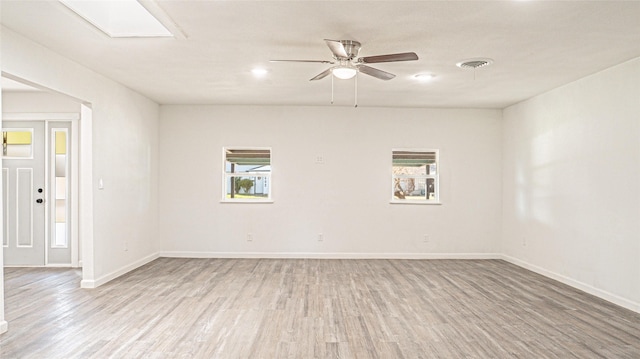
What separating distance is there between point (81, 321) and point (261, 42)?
2929 millimetres

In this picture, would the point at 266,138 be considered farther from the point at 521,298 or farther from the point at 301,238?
the point at 521,298

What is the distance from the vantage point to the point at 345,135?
7.03 metres

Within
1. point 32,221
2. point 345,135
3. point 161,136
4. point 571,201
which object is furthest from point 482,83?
point 32,221

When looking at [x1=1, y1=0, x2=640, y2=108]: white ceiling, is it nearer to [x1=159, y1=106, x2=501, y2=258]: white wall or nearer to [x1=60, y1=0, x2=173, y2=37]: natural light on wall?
[x1=60, y1=0, x2=173, y2=37]: natural light on wall

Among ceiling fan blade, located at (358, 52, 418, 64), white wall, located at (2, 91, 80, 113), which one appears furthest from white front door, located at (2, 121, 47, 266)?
ceiling fan blade, located at (358, 52, 418, 64)

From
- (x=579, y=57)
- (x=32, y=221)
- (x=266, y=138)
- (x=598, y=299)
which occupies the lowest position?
(x=598, y=299)

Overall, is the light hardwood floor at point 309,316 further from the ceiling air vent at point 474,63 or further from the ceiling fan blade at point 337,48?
the ceiling air vent at point 474,63

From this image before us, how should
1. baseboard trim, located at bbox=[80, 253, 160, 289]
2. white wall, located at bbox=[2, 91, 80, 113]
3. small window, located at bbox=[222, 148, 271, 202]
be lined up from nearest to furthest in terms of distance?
1. baseboard trim, located at bbox=[80, 253, 160, 289]
2. white wall, located at bbox=[2, 91, 80, 113]
3. small window, located at bbox=[222, 148, 271, 202]

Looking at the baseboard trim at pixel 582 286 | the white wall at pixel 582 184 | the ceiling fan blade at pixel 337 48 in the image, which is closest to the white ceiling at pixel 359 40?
the ceiling fan blade at pixel 337 48

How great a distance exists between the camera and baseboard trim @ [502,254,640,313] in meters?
4.23

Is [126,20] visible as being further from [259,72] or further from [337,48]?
[337,48]

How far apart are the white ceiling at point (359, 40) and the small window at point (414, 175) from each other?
63.0 inches

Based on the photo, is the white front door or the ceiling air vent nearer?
the ceiling air vent

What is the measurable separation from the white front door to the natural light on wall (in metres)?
3.44
